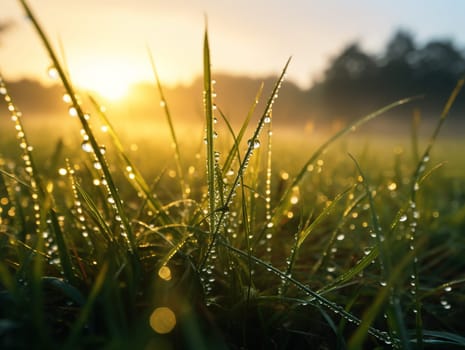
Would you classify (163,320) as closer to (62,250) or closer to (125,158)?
(62,250)

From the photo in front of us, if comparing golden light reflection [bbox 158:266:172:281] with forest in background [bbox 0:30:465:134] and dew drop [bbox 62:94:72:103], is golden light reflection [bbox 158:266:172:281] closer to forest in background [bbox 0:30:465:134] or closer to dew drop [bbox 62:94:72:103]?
dew drop [bbox 62:94:72:103]

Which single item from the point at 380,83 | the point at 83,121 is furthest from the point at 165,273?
the point at 380,83

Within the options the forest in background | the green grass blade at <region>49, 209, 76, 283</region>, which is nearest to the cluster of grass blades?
the green grass blade at <region>49, 209, 76, 283</region>

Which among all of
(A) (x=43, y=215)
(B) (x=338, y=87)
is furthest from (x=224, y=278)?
(B) (x=338, y=87)

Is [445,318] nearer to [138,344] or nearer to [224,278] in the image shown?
[224,278]

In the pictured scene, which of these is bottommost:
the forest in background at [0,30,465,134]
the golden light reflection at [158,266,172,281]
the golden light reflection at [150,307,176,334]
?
the golden light reflection at [150,307,176,334]

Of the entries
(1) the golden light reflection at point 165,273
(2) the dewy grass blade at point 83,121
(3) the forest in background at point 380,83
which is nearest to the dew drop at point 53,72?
(2) the dewy grass blade at point 83,121

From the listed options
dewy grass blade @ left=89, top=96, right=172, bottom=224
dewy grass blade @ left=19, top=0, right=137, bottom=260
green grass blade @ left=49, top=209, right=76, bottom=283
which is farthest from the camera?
dewy grass blade @ left=89, top=96, right=172, bottom=224

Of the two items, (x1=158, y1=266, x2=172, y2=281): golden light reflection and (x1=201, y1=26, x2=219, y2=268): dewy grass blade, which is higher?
(x1=201, y1=26, x2=219, y2=268): dewy grass blade

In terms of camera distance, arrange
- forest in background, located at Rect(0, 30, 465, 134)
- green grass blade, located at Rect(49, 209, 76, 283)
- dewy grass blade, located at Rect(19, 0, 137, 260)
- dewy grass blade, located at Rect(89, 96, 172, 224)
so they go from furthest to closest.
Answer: forest in background, located at Rect(0, 30, 465, 134), dewy grass blade, located at Rect(89, 96, 172, 224), green grass blade, located at Rect(49, 209, 76, 283), dewy grass blade, located at Rect(19, 0, 137, 260)
